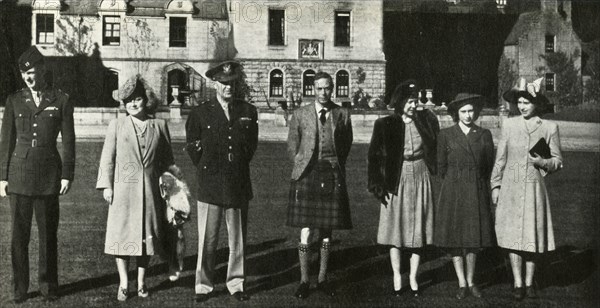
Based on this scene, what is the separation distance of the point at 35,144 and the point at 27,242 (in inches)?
27.3

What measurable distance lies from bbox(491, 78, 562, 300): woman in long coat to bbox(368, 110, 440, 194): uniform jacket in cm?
54

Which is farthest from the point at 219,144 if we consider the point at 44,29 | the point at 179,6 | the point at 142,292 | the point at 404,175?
the point at 44,29

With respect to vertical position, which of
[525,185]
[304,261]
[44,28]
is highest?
[44,28]

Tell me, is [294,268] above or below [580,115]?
below

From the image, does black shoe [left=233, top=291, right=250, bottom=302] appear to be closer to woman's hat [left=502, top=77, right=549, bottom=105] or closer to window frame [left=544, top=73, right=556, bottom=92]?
woman's hat [left=502, top=77, right=549, bottom=105]

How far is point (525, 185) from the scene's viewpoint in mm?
4676

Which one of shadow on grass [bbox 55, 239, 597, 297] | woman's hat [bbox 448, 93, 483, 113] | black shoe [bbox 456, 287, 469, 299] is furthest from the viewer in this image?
shadow on grass [bbox 55, 239, 597, 297]

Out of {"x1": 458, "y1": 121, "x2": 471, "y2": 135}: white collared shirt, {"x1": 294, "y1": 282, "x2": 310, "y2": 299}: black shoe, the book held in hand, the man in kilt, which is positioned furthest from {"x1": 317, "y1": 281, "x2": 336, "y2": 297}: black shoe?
the book held in hand

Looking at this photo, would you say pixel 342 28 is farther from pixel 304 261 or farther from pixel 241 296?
pixel 241 296

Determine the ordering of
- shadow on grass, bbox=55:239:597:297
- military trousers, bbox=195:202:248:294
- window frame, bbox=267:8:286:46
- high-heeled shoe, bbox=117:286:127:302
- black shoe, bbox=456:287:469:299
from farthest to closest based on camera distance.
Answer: window frame, bbox=267:8:286:46 < shadow on grass, bbox=55:239:597:297 < black shoe, bbox=456:287:469:299 < military trousers, bbox=195:202:248:294 < high-heeled shoe, bbox=117:286:127:302

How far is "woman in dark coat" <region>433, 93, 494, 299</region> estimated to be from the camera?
4.64 meters

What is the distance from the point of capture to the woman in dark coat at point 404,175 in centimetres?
466

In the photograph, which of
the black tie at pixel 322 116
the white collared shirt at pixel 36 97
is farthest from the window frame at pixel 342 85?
the white collared shirt at pixel 36 97

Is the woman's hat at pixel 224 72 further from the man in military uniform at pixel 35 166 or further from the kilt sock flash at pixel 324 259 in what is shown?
the kilt sock flash at pixel 324 259
